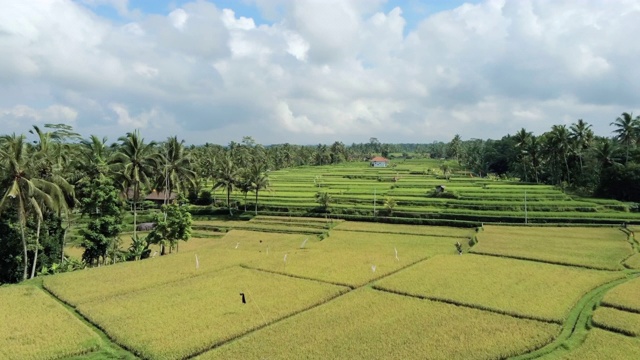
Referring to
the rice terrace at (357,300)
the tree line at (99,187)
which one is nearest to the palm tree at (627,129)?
the tree line at (99,187)

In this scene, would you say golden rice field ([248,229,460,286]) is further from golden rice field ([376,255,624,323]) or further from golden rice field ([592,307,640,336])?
golden rice field ([592,307,640,336])

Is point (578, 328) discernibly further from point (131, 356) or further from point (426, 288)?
point (131, 356)

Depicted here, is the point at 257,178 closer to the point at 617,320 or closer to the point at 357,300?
the point at 357,300

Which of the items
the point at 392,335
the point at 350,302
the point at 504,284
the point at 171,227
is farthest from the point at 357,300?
the point at 171,227

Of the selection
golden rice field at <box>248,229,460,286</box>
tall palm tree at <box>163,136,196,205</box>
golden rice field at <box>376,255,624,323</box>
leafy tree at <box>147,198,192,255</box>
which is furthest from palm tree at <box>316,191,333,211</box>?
golden rice field at <box>376,255,624,323</box>

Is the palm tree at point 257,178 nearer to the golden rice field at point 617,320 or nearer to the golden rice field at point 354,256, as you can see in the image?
the golden rice field at point 354,256
